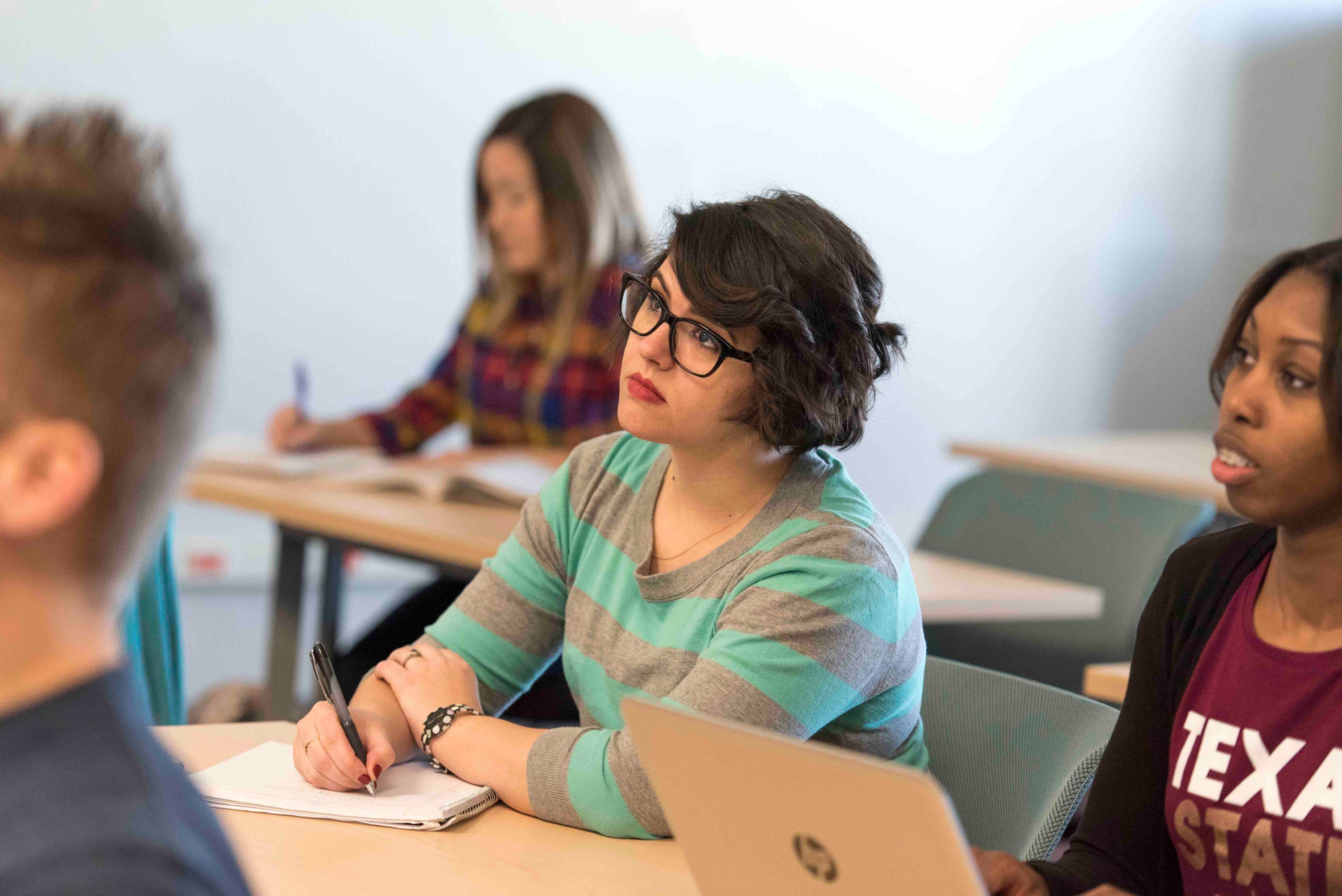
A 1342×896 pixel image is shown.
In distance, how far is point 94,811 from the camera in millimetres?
528

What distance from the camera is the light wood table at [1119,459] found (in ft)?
10.2

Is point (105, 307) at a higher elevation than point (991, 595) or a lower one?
higher

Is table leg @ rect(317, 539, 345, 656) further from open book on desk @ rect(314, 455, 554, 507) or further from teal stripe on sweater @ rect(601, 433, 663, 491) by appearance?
teal stripe on sweater @ rect(601, 433, 663, 491)

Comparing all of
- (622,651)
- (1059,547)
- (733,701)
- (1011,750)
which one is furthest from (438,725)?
(1059,547)

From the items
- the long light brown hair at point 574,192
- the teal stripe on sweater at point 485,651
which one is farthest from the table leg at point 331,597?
the teal stripe on sweater at point 485,651

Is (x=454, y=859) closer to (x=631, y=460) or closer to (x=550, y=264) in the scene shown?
(x=631, y=460)

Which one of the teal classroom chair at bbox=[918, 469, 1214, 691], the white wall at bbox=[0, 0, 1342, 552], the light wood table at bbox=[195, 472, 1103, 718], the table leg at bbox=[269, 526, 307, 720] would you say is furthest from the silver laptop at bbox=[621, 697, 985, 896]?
the white wall at bbox=[0, 0, 1342, 552]

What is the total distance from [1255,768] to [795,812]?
487 millimetres

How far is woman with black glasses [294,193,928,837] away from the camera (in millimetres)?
1188

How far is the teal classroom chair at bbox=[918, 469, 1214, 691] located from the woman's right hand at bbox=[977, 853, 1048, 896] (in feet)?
3.57

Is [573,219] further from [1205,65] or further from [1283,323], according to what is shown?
[1205,65]

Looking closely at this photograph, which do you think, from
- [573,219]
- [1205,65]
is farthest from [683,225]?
[1205,65]

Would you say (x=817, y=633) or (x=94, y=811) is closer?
(x=94, y=811)

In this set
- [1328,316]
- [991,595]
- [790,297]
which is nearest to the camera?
[1328,316]
